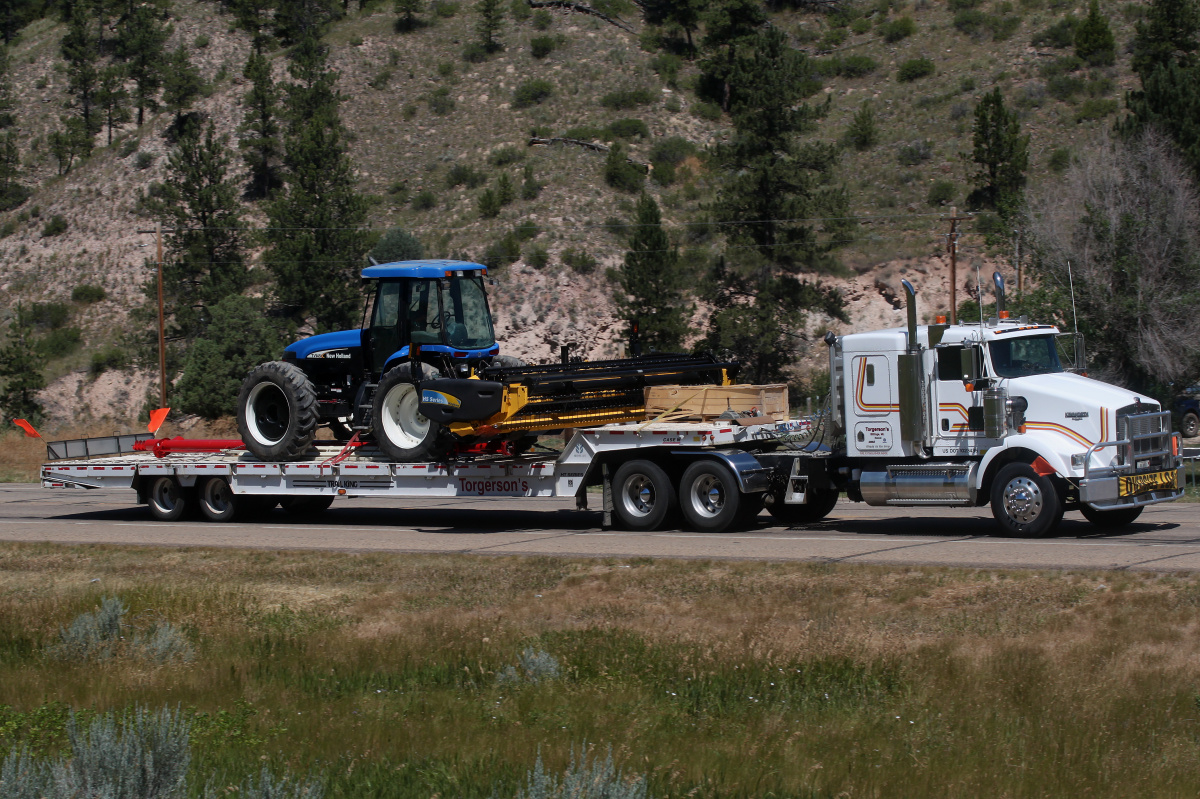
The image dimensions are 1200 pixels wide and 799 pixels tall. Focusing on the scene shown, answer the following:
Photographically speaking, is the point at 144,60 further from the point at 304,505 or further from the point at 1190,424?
the point at 304,505

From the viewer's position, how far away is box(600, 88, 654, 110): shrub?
252 feet

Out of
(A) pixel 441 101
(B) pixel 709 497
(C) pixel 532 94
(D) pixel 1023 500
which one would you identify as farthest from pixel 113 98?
(D) pixel 1023 500

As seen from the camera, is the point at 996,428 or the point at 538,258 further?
the point at 538,258

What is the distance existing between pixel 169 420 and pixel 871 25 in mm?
52657

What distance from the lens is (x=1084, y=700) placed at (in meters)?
7.86

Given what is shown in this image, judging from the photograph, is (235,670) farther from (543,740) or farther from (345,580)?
(345,580)

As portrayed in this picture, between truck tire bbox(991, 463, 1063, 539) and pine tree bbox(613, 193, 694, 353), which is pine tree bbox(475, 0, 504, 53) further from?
truck tire bbox(991, 463, 1063, 539)

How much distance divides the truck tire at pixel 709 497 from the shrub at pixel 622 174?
171 feet

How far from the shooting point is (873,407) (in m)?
16.1

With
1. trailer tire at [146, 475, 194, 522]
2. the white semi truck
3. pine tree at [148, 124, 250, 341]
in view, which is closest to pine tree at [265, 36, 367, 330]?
pine tree at [148, 124, 250, 341]

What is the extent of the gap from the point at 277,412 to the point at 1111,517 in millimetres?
Result: 12006

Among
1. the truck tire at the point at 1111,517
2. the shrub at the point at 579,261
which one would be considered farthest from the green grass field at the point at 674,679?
the shrub at the point at 579,261

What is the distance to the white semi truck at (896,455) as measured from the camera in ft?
48.4

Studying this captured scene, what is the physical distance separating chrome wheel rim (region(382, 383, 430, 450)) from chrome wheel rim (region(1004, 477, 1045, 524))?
7.83 meters
